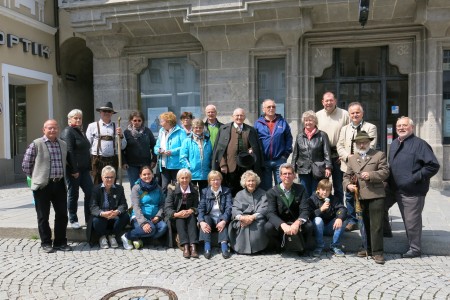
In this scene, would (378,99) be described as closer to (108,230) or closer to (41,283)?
(108,230)

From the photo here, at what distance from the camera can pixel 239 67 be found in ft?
34.7

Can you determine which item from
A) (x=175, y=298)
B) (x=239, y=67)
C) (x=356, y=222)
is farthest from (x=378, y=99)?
(x=175, y=298)

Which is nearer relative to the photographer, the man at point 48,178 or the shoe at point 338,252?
the shoe at point 338,252

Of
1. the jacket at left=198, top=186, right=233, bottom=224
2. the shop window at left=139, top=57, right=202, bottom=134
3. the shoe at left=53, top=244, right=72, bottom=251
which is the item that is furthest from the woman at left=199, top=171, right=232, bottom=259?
the shop window at left=139, top=57, right=202, bottom=134

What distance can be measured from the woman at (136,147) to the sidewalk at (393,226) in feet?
3.77

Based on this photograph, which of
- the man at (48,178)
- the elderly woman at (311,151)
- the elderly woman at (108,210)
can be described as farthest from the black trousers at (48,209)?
the elderly woman at (311,151)

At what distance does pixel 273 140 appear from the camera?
6164 millimetres

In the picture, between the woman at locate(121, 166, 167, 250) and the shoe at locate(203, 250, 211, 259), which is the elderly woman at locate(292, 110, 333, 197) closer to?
the shoe at locate(203, 250, 211, 259)

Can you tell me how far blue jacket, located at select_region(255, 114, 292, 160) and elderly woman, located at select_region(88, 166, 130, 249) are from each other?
7.02 ft

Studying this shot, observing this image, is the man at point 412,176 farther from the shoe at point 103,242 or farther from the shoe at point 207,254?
the shoe at point 103,242

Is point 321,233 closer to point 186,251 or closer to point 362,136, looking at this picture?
point 362,136

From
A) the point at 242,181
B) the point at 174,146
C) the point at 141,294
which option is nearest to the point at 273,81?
the point at 174,146

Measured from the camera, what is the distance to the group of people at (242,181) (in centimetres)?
524

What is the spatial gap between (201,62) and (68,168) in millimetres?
5955
